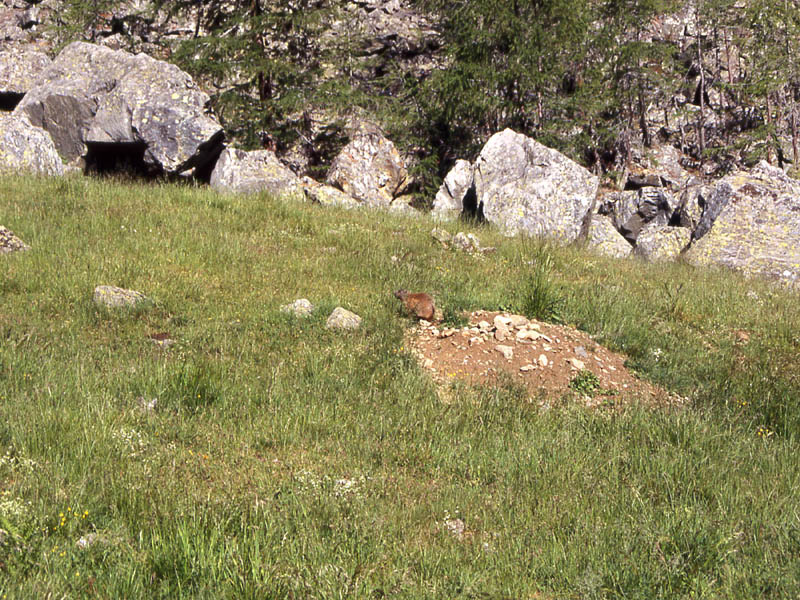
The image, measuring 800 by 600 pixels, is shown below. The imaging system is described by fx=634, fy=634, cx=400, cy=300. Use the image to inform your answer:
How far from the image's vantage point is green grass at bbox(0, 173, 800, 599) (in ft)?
10.4

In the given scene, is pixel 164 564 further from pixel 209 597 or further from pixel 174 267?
pixel 174 267

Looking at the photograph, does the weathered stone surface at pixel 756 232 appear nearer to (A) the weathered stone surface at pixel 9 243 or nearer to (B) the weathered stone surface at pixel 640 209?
(B) the weathered stone surface at pixel 640 209

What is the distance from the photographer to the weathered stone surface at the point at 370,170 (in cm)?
1973

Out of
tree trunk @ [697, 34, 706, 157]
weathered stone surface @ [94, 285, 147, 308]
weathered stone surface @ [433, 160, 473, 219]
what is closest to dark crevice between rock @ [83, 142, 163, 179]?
weathered stone surface @ [433, 160, 473, 219]

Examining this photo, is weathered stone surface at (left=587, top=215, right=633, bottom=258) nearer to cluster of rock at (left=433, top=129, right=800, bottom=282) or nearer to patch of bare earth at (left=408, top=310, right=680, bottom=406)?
cluster of rock at (left=433, top=129, right=800, bottom=282)

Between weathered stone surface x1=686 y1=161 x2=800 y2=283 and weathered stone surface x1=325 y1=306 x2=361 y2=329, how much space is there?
29.9ft

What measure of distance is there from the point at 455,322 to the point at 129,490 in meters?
4.15

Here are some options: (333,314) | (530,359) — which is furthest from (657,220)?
(333,314)

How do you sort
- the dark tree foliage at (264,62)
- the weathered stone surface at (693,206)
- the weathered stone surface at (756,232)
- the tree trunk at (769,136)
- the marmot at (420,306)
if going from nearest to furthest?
the marmot at (420,306)
the weathered stone surface at (756,232)
the weathered stone surface at (693,206)
the dark tree foliage at (264,62)
the tree trunk at (769,136)

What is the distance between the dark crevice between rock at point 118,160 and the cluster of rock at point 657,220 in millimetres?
7550

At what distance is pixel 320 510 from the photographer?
12.0 ft

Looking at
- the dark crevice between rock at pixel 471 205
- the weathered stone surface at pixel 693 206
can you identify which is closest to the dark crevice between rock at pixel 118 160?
the dark crevice between rock at pixel 471 205

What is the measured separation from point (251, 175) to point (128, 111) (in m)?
3.42

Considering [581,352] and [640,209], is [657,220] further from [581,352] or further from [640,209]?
[581,352]
